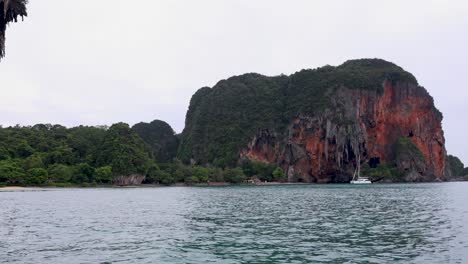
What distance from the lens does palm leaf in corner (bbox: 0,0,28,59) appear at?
2025 cm

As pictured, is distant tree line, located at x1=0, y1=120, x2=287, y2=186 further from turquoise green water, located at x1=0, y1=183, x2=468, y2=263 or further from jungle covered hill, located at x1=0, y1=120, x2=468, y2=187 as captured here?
turquoise green water, located at x1=0, y1=183, x2=468, y2=263

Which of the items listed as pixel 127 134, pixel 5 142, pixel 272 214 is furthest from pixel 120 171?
pixel 272 214

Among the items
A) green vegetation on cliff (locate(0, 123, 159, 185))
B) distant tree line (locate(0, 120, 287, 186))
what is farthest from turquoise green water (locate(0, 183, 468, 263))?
green vegetation on cliff (locate(0, 123, 159, 185))

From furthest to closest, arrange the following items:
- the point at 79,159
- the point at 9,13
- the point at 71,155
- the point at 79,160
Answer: the point at 79,159 < the point at 79,160 < the point at 71,155 < the point at 9,13

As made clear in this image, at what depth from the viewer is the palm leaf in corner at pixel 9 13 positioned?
20250 mm

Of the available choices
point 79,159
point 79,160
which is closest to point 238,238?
point 79,160

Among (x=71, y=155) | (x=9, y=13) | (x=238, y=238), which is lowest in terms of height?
(x=238, y=238)

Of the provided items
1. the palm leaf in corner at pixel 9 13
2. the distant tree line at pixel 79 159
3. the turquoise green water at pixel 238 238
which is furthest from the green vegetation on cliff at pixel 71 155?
the palm leaf in corner at pixel 9 13

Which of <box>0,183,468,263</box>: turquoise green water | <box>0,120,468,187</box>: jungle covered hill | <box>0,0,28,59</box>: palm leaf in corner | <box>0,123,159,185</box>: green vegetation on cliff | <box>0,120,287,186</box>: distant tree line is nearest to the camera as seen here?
<box>0,0,28,59</box>: palm leaf in corner

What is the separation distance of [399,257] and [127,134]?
140878mm

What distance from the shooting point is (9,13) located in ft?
68.7

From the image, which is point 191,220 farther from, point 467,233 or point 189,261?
point 467,233

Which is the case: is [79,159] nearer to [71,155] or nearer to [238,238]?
[71,155]

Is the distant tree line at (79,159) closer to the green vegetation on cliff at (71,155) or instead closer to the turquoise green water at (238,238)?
the green vegetation on cliff at (71,155)
